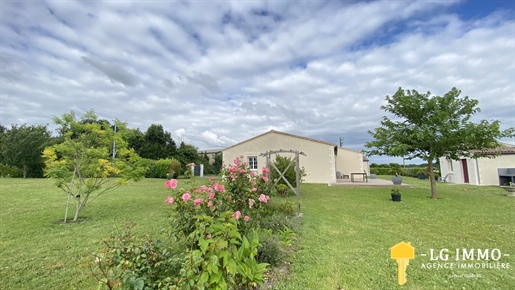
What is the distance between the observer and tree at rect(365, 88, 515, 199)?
30.5ft

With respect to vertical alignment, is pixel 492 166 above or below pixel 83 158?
below

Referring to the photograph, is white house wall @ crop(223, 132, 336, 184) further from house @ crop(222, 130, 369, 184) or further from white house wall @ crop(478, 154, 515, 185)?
white house wall @ crop(478, 154, 515, 185)

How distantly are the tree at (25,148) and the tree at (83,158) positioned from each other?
20.2 m

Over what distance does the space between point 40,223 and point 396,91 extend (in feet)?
47.9

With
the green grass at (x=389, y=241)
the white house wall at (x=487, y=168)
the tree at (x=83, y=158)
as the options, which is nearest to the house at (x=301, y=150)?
the green grass at (x=389, y=241)

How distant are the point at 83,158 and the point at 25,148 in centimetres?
2196

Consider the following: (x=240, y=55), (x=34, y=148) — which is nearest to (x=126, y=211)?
(x=240, y=55)

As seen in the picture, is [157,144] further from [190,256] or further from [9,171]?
[190,256]

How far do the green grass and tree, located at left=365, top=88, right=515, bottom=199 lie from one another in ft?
8.89

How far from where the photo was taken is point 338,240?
15.4ft

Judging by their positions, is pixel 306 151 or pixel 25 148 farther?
pixel 25 148

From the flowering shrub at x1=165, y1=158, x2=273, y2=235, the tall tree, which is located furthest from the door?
the tall tree

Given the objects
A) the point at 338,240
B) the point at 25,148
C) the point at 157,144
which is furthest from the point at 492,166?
the point at 25,148

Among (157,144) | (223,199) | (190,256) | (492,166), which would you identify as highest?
(157,144)
